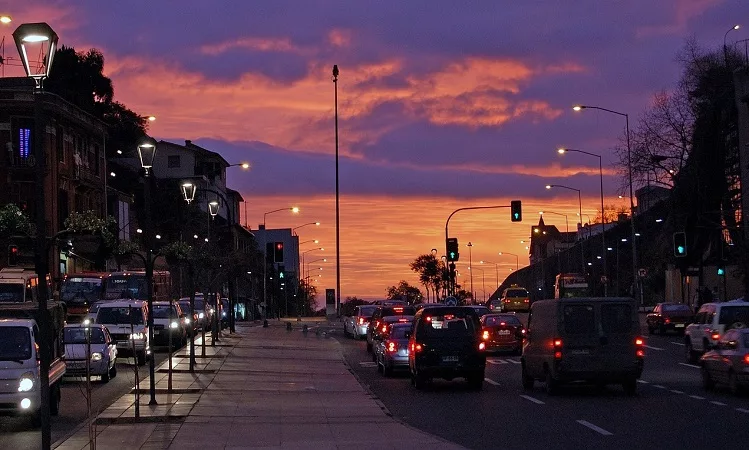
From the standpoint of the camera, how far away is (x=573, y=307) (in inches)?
1010

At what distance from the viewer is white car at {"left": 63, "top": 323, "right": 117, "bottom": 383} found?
30750mm

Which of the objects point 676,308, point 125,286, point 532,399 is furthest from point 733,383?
point 125,286

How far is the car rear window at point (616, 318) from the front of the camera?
83.0ft

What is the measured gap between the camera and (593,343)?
82.3 feet

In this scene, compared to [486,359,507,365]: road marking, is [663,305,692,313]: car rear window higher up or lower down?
higher up

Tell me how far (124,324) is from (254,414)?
1962 centimetres

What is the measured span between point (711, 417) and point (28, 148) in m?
53.5

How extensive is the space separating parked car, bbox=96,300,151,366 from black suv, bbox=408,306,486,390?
13.0 meters

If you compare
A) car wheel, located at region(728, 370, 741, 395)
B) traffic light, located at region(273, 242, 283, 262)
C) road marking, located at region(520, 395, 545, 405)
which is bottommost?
road marking, located at region(520, 395, 545, 405)

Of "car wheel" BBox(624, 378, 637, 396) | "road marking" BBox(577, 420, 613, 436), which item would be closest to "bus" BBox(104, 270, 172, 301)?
"car wheel" BBox(624, 378, 637, 396)

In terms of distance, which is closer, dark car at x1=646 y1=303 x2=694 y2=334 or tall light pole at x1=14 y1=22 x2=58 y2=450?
tall light pole at x1=14 y1=22 x2=58 y2=450

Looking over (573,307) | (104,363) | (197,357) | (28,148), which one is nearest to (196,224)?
(28,148)

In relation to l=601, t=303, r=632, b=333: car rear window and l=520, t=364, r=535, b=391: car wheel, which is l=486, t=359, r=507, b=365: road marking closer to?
l=520, t=364, r=535, b=391: car wheel

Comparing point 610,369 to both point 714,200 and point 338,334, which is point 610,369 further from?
point 714,200
